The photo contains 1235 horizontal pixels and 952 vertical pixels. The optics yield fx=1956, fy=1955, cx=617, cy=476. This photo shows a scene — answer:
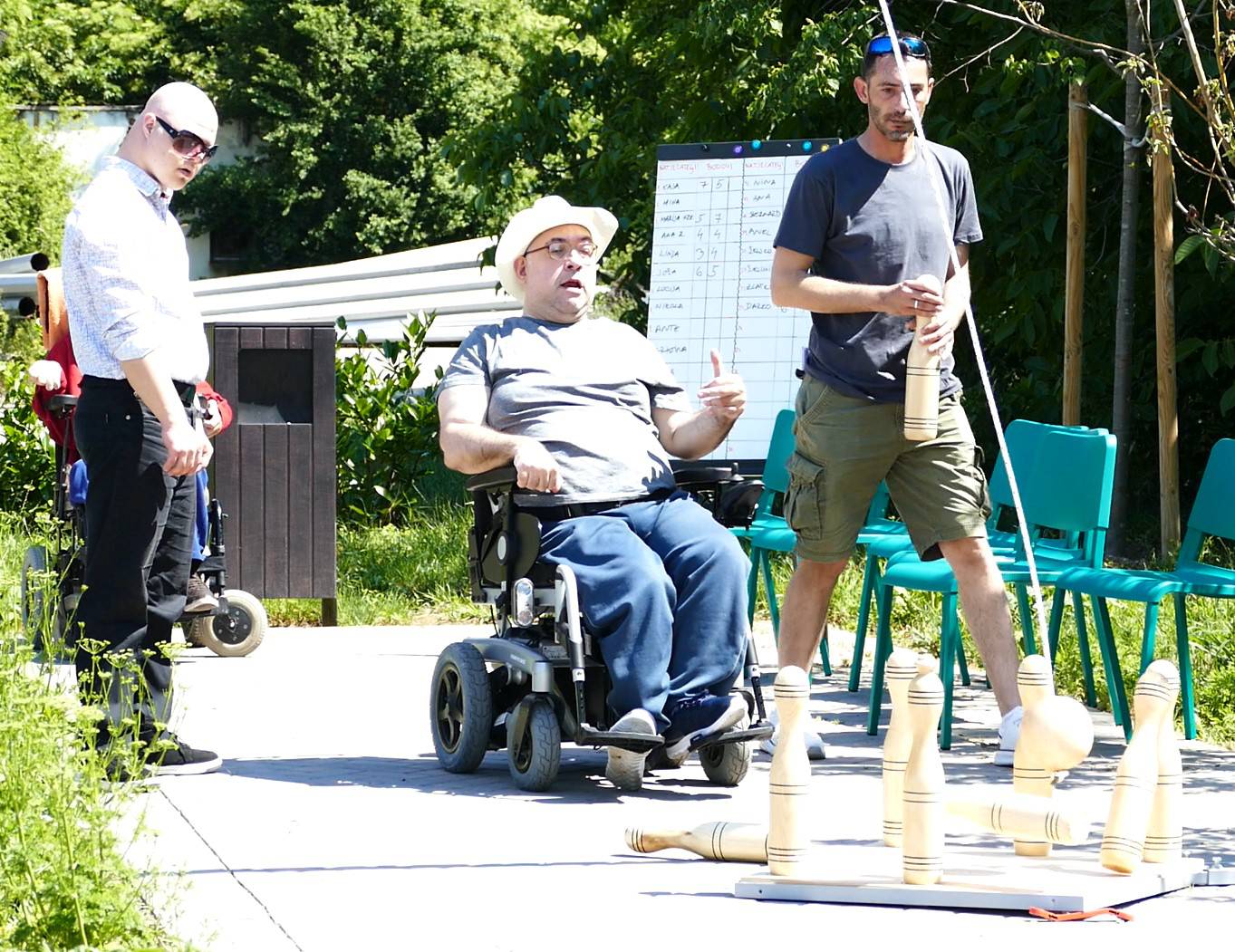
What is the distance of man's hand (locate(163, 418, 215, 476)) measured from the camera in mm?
5270

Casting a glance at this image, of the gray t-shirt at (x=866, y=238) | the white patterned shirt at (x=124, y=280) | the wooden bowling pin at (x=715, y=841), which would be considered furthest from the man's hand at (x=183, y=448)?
the gray t-shirt at (x=866, y=238)

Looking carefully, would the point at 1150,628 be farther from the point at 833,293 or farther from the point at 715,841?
the point at 715,841

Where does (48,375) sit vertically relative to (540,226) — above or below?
below

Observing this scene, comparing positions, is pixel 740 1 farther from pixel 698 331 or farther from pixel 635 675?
pixel 635 675

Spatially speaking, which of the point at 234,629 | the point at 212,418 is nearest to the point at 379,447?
the point at 234,629

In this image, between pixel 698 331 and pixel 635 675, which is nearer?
pixel 635 675

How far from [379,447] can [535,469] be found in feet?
19.9

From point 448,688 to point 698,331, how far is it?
8.98ft

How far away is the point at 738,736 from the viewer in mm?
5242

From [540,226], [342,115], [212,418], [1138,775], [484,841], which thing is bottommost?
[484,841]

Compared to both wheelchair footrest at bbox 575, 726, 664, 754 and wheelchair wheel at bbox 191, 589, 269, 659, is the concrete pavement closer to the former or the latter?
wheelchair footrest at bbox 575, 726, 664, 754

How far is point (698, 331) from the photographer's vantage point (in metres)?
8.10

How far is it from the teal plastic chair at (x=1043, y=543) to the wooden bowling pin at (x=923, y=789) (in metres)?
2.19

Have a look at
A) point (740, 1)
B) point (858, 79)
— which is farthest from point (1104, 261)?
point (858, 79)
